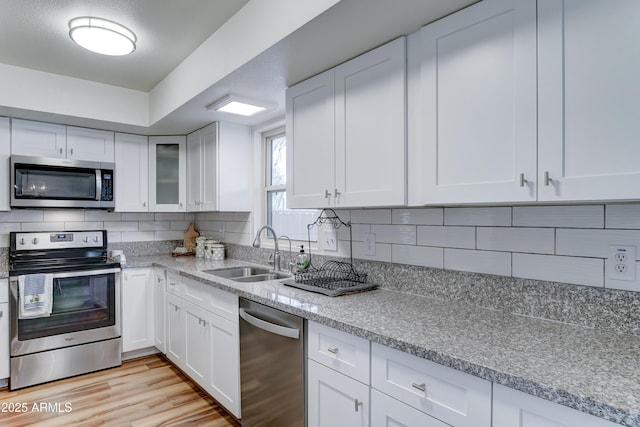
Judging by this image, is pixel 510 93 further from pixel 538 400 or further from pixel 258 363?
pixel 258 363

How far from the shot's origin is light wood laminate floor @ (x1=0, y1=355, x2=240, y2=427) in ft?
7.47

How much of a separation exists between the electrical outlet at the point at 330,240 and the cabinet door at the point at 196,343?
2.87 feet

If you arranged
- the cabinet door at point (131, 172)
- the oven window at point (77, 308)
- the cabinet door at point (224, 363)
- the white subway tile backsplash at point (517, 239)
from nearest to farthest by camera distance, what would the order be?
the white subway tile backsplash at point (517, 239)
the cabinet door at point (224, 363)
the oven window at point (77, 308)
the cabinet door at point (131, 172)

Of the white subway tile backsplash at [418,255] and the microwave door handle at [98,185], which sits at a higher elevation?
the microwave door handle at [98,185]

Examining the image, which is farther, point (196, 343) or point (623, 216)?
point (196, 343)

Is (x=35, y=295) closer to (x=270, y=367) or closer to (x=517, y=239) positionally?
(x=270, y=367)

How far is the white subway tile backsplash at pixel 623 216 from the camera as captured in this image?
121 centimetres

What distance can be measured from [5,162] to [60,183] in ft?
1.25

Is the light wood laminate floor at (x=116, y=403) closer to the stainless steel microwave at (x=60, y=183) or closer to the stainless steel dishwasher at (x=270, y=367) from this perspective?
the stainless steel dishwasher at (x=270, y=367)

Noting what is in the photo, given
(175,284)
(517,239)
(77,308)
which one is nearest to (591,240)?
(517,239)

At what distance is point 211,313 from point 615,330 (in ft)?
6.63

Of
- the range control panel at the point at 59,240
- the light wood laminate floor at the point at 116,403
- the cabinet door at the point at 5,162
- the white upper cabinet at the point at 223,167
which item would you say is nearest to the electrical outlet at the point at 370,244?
the light wood laminate floor at the point at 116,403

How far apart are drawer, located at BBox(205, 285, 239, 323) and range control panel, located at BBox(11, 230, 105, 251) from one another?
157cm

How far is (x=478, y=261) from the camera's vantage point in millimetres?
1626
